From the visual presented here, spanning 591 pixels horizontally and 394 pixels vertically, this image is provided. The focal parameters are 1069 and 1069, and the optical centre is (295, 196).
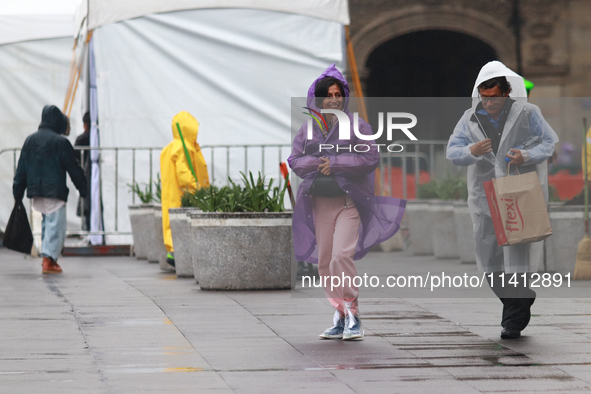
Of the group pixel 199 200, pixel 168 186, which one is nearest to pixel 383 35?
pixel 168 186

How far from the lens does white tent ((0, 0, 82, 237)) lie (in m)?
15.9

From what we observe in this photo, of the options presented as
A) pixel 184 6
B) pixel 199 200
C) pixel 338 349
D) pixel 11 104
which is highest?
pixel 184 6

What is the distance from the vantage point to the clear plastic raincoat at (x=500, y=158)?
6.37 metres

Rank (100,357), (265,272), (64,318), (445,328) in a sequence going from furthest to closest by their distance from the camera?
(265,272)
(64,318)
(445,328)
(100,357)

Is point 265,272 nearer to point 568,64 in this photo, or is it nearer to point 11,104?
point 11,104


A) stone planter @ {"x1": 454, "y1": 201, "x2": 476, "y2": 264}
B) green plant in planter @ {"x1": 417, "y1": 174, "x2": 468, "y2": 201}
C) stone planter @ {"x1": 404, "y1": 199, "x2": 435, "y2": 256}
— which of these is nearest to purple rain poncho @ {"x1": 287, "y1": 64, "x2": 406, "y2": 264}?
stone planter @ {"x1": 404, "y1": 199, "x2": 435, "y2": 256}

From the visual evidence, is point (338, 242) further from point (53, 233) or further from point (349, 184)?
point (53, 233)

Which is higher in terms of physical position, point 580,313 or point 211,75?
point 211,75

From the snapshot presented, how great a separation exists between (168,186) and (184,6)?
3645 millimetres

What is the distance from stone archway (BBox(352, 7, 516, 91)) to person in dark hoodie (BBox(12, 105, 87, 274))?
10.3m

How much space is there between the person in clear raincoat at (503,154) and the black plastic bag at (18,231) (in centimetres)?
634

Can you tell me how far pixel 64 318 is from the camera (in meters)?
7.33

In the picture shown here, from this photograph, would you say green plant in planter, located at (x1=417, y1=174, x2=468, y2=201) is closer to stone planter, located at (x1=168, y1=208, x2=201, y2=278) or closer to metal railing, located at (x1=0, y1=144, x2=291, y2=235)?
stone planter, located at (x1=168, y1=208, x2=201, y2=278)

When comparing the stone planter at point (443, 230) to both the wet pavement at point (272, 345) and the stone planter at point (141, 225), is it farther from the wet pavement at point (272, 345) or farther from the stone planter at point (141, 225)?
the stone planter at point (141, 225)
